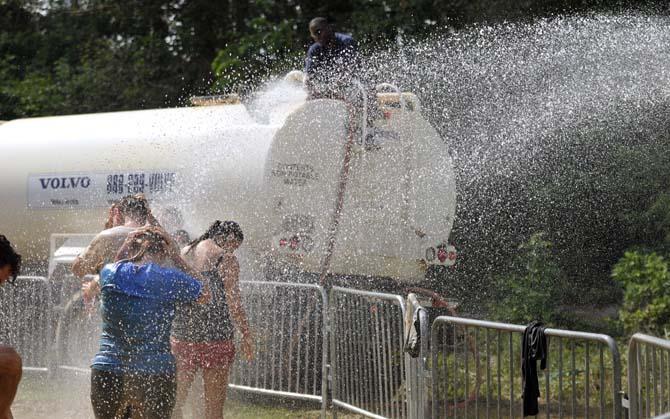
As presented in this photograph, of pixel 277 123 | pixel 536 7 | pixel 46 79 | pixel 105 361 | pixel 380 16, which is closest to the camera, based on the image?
pixel 105 361

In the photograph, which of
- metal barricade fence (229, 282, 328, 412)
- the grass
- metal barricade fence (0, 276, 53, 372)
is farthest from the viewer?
metal barricade fence (0, 276, 53, 372)

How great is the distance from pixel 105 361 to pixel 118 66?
13287mm

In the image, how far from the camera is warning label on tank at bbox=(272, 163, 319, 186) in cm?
939

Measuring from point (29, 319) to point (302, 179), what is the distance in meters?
3.50

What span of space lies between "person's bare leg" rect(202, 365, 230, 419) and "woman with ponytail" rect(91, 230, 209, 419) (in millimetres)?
1158

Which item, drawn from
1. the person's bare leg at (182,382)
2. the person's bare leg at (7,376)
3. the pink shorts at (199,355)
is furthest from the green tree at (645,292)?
the person's bare leg at (7,376)

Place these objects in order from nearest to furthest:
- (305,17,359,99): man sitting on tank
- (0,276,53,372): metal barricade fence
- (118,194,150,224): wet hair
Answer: (118,194,150,224): wet hair
(305,17,359,99): man sitting on tank
(0,276,53,372): metal barricade fence

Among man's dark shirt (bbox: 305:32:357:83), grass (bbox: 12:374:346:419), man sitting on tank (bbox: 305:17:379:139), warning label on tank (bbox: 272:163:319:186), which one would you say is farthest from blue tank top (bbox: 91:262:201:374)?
man's dark shirt (bbox: 305:32:357:83)

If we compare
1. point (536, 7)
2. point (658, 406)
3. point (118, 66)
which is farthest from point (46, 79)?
point (658, 406)

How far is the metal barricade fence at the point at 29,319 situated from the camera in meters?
10.8

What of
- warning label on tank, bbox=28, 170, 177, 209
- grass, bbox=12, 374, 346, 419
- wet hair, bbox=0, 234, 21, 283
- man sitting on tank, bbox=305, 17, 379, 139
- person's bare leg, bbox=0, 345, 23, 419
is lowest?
grass, bbox=12, 374, 346, 419

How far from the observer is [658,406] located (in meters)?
5.18

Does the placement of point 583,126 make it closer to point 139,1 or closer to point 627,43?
point 627,43

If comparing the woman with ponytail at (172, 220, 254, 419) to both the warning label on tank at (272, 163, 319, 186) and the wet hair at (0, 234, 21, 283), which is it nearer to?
the warning label on tank at (272, 163, 319, 186)
